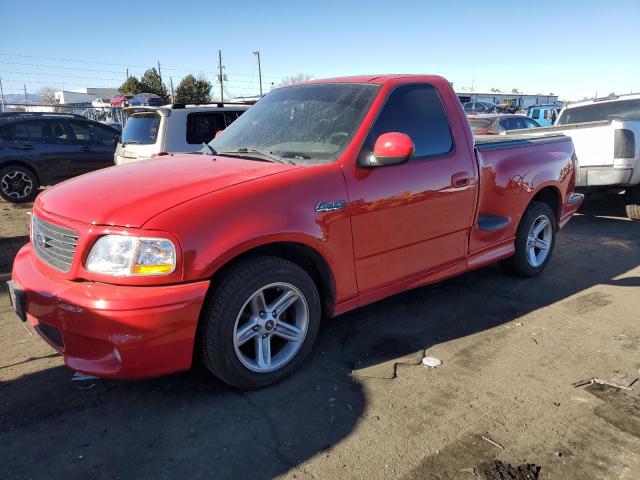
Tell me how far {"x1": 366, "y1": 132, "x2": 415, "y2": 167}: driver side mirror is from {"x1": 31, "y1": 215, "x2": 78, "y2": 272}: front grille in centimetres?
186

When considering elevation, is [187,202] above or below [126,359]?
above

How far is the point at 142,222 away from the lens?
2562 mm

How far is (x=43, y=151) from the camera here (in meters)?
10.0

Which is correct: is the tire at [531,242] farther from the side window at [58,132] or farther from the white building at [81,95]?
the white building at [81,95]

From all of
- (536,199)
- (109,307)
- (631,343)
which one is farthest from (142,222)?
(536,199)

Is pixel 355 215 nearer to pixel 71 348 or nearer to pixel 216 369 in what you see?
pixel 216 369

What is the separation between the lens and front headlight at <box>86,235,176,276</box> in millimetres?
2545

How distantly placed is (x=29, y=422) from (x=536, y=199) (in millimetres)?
4740

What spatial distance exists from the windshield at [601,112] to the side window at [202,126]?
6.78 meters

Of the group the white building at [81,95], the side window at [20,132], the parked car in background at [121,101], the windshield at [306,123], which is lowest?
the windshield at [306,123]

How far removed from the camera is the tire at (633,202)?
7.75m

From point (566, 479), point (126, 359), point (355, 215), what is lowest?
point (566, 479)

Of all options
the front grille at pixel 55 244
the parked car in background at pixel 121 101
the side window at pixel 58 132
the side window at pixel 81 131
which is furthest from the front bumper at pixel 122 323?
the parked car in background at pixel 121 101

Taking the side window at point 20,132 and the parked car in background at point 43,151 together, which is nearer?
the parked car in background at point 43,151
